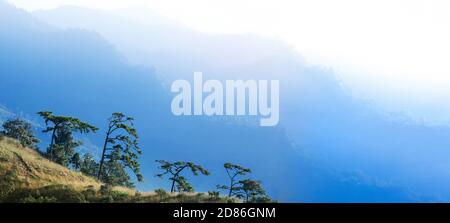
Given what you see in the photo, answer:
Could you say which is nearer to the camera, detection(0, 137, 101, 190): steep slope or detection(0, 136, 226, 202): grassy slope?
detection(0, 136, 226, 202): grassy slope

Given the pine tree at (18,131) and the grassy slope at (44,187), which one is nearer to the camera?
the grassy slope at (44,187)

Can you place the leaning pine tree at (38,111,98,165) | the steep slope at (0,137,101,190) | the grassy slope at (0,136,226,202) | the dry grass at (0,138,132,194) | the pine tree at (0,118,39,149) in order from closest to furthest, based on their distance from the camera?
the grassy slope at (0,136,226,202) → the steep slope at (0,137,101,190) → the dry grass at (0,138,132,194) → the leaning pine tree at (38,111,98,165) → the pine tree at (0,118,39,149)

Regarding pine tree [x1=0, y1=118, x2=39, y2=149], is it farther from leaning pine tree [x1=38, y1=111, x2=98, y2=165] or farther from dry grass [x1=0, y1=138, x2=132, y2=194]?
dry grass [x1=0, y1=138, x2=132, y2=194]

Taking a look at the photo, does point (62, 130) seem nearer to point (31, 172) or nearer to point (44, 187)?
point (31, 172)

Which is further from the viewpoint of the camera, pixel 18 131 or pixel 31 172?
pixel 18 131

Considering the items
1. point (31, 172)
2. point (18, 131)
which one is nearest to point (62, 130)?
point (18, 131)

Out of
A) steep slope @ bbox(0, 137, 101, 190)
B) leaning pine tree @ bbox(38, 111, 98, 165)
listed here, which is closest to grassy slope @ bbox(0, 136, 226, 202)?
steep slope @ bbox(0, 137, 101, 190)

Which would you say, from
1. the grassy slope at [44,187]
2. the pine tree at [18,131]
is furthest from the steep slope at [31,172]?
the pine tree at [18,131]

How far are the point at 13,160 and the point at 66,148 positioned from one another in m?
36.2

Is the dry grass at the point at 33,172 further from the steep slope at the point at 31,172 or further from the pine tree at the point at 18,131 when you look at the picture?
the pine tree at the point at 18,131

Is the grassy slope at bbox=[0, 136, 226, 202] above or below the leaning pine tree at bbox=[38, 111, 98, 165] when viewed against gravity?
below
